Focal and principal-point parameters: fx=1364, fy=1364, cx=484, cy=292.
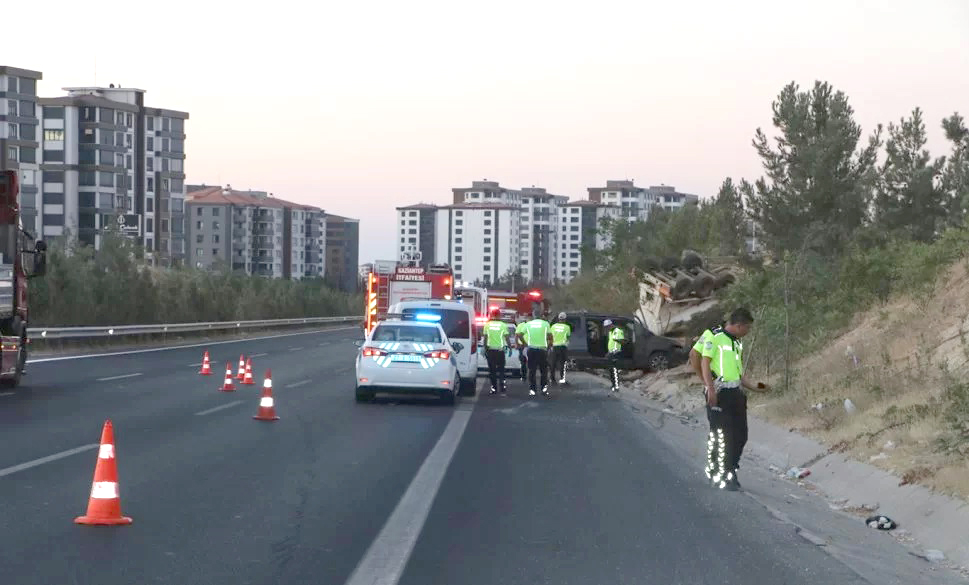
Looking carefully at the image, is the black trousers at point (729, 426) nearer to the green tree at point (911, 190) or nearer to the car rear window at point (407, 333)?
the car rear window at point (407, 333)

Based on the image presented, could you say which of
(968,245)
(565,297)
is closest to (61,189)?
(565,297)

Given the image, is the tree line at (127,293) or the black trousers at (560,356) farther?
the tree line at (127,293)

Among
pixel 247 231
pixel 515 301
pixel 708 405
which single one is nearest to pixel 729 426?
pixel 708 405

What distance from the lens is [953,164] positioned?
122 ft

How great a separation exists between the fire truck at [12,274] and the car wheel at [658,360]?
16.8 metres

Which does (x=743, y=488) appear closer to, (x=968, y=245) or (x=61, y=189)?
(x=968, y=245)

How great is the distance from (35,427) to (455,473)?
6.34m

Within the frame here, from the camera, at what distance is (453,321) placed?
91.3 ft

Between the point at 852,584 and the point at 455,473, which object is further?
the point at 455,473

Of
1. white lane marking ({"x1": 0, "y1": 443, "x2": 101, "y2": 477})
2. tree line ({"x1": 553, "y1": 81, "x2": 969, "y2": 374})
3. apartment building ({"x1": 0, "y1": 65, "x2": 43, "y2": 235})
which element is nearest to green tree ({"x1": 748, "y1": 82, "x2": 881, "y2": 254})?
tree line ({"x1": 553, "y1": 81, "x2": 969, "y2": 374})

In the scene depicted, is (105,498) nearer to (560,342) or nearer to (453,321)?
(453,321)

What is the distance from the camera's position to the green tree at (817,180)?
3500 cm

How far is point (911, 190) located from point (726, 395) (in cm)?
2577

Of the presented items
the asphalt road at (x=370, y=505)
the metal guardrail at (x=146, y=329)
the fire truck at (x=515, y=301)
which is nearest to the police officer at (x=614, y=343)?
the asphalt road at (x=370, y=505)
